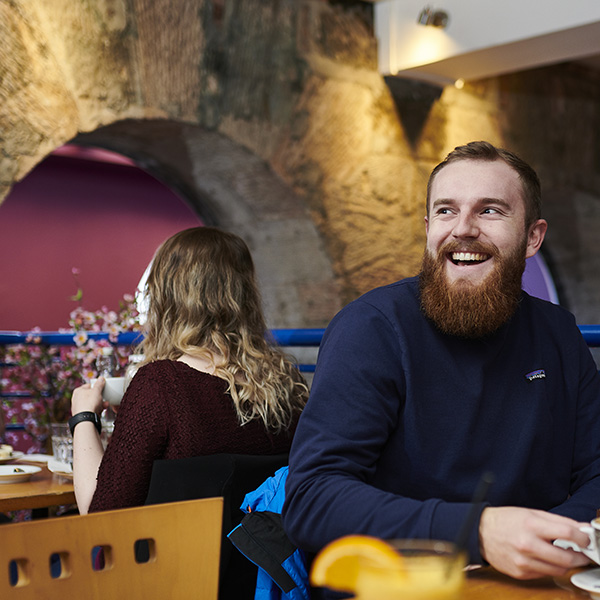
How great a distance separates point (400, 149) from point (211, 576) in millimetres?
4216

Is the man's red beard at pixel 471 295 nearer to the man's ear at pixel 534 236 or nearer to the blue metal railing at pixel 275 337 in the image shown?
the man's ear at pixel 534 236

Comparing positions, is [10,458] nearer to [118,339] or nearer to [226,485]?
[118,339]

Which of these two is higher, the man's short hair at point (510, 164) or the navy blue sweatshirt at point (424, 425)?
the man's short hair at point (510, 164)

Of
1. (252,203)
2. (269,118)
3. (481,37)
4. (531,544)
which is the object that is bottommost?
(531,544)

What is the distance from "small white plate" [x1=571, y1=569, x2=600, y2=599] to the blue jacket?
0.47m

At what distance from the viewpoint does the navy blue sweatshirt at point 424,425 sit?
45.0 inches

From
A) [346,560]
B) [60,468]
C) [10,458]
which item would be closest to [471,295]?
[346,560]

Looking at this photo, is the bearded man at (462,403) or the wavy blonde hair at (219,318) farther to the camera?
the wavy blonde hair at (219,318)

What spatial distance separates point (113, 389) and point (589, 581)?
1342 mm

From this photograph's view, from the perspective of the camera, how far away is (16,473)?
2.05 meters

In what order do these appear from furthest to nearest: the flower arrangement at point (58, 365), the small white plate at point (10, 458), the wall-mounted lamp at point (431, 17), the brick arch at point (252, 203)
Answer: the wall-mounted lamp at point (431, 17) → the brick arch at point (252, 203) → the flower arrangement at point (58, 365) → the small white plate at point (10, 458)

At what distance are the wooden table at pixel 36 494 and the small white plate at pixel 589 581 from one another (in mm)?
1323

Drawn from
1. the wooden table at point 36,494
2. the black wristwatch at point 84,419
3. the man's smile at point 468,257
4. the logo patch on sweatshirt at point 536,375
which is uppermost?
the man's smile at point 468,257

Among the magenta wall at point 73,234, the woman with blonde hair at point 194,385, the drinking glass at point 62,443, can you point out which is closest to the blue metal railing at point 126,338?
the drinking glass at point 62,443
